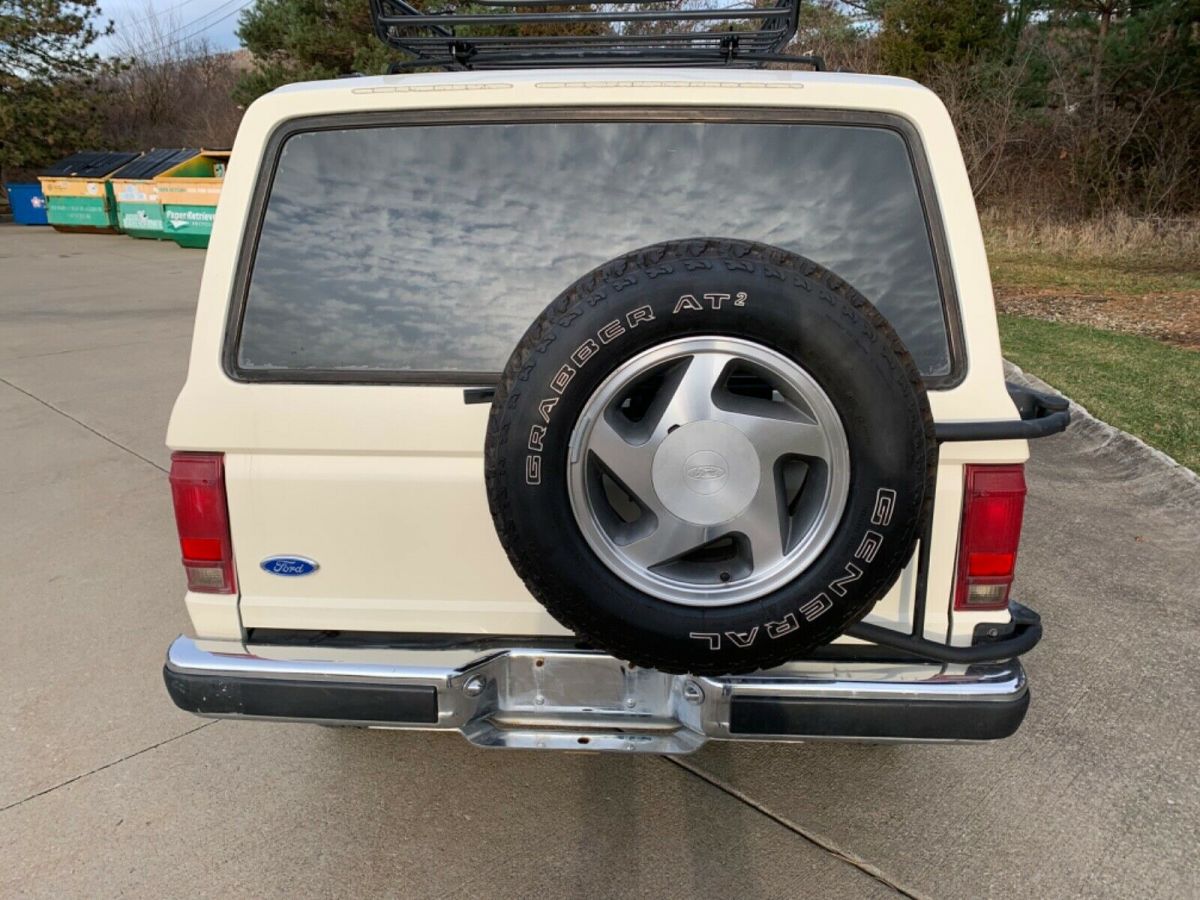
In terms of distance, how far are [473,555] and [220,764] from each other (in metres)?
1.40

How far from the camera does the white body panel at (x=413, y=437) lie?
6.90 feet

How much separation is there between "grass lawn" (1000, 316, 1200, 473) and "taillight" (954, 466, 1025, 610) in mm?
4164

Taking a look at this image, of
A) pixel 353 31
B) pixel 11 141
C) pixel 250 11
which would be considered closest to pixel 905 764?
pixel 353 31

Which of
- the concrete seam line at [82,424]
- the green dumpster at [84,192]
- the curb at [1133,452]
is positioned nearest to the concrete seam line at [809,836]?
the curb at [1133,452]

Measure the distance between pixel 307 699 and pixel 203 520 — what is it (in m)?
0.52

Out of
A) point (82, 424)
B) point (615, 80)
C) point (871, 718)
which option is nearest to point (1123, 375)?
point (871, 718)

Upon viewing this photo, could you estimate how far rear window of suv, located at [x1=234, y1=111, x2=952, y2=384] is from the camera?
215cm

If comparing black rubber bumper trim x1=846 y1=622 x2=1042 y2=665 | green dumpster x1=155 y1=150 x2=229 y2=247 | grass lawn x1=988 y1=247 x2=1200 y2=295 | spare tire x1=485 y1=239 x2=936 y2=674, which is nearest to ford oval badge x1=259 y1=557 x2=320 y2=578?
spare tire x1=485 y1=239 x2=936 y2=674

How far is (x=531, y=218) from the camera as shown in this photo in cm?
217

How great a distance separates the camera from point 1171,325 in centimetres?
1060

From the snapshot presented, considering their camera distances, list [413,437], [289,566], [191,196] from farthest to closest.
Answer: [191,196] < [289,566] < [413,437]

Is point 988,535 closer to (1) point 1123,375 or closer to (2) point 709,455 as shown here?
(2) point 709,455

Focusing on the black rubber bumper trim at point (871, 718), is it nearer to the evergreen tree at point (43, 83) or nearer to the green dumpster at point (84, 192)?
the green dumpster at point (84, 192)

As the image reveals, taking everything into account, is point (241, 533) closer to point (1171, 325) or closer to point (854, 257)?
point (854, 257)
